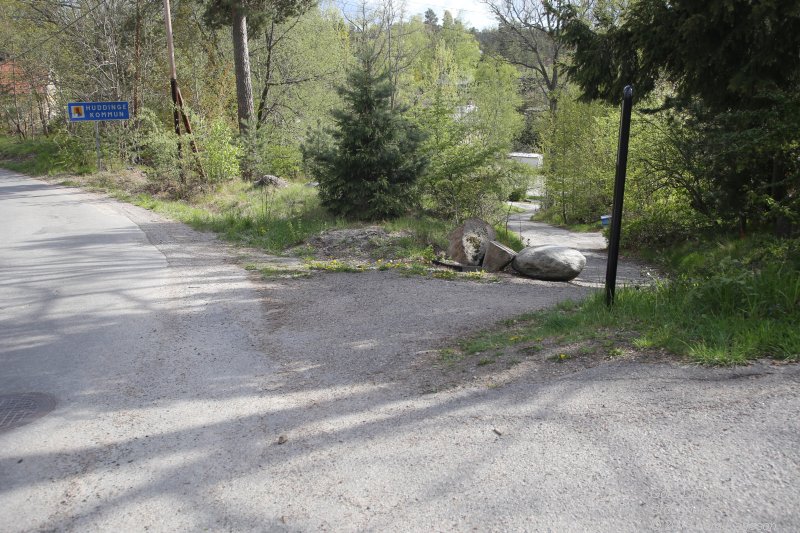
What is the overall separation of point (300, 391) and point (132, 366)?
1778 mm

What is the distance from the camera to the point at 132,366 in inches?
221

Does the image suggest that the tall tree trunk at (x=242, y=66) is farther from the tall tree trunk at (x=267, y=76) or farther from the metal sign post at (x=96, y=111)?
the tall tree trunk at (x=267, y=76)

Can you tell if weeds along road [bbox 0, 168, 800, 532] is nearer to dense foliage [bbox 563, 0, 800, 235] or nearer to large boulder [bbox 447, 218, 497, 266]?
large boulder [bbox 447, 218, 497, 266]

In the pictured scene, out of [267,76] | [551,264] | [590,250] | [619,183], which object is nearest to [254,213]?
[551,264]

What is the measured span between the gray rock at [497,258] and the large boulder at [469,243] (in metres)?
0.23

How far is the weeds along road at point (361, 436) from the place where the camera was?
119 inches

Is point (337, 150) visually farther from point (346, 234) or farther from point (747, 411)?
point (747, 411)

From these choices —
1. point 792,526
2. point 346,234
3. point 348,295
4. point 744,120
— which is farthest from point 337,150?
point 792,526

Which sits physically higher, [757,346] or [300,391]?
[757,346]

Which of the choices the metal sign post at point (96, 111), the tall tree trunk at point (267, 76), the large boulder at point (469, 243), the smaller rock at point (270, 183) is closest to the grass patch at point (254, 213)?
the smaller rock at point (270, 183)

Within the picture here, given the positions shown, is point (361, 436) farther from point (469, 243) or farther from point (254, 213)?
point (254, 213)

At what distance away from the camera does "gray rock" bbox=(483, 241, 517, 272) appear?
11.3 meters

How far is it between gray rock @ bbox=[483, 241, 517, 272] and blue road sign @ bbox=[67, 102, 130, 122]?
19.1 metres

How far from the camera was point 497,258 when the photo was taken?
1137 centimetres
